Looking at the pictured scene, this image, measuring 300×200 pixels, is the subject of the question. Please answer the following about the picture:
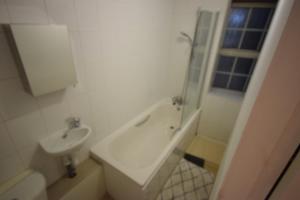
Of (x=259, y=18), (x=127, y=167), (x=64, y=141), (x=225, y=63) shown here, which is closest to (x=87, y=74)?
(x=64, y=141)

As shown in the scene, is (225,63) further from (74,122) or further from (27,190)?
(27,190)

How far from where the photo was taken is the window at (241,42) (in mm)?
1981

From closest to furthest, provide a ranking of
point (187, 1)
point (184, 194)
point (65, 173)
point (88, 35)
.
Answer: point (88, 35)
point (65, 173)
point (184, 194)
point (187, 1)

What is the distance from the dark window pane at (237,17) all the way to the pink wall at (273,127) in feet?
7.65

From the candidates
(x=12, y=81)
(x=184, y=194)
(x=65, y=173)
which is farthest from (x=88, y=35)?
(x=184, y=194)

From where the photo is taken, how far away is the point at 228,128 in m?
2.32

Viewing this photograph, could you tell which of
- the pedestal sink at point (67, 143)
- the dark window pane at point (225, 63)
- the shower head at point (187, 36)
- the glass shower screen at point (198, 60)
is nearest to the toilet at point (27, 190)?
the pedestal sink at point (67, 143)

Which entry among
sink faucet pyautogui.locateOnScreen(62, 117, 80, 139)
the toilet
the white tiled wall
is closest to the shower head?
the white tiled wall

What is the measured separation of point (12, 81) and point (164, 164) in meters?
1.40

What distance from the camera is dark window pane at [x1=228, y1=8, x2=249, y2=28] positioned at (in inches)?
79.7

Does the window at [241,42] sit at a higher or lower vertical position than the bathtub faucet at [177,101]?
higher

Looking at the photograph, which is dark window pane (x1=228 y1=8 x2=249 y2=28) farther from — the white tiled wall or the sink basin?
the sink basin

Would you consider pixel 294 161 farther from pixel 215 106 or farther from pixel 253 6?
pixel 253 6

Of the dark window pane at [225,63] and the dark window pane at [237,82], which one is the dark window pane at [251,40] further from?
the dark window pane at [237,82]
